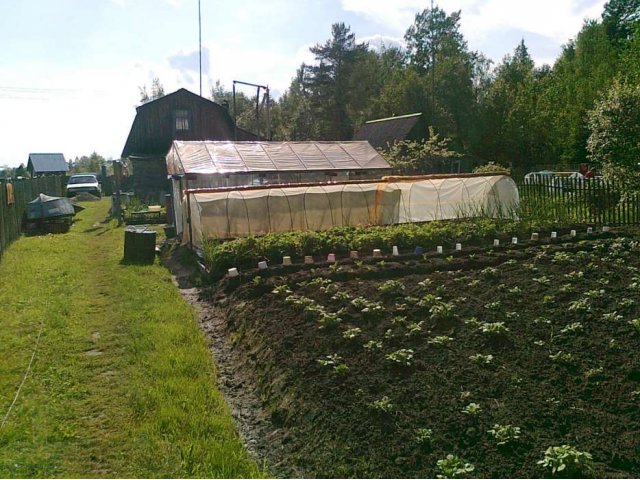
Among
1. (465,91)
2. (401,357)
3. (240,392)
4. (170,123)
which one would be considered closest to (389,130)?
(465,91)

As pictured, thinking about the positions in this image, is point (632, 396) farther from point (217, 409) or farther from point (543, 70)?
point (543, 70)

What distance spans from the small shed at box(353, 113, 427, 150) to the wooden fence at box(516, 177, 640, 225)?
18827 millimetres

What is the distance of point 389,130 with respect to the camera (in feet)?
122

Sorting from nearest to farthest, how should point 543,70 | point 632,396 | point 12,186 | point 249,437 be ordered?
point 632,396, point 249,437, point 12,186, point 543,70

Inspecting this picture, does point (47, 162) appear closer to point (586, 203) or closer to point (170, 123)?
point (170, 123)

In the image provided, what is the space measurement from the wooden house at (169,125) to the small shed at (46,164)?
18034 mm

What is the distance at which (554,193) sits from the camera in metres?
16.8

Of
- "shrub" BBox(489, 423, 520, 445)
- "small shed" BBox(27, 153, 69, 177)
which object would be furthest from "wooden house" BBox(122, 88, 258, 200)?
"shrub" BBox(489, 423, 520, 445)


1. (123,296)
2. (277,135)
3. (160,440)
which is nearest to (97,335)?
(123,296)

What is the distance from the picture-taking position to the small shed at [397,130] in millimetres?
35375

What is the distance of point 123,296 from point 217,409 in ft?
16.8

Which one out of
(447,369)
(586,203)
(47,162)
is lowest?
(447,369)

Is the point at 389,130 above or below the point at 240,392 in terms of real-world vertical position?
above

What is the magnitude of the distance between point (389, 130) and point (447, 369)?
109ft
